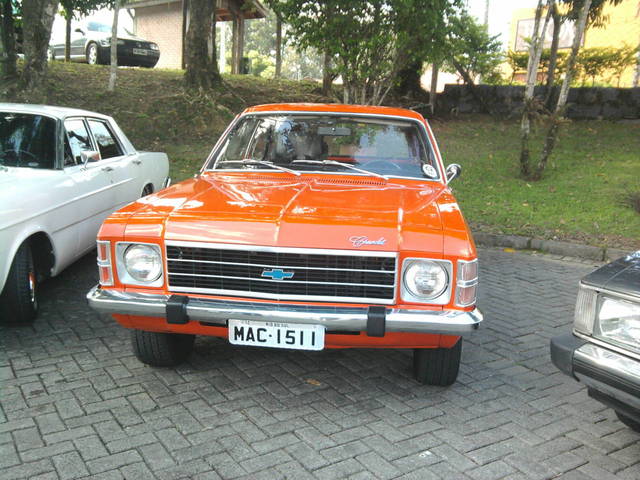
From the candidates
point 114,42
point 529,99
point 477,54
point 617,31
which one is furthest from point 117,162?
point 617,31

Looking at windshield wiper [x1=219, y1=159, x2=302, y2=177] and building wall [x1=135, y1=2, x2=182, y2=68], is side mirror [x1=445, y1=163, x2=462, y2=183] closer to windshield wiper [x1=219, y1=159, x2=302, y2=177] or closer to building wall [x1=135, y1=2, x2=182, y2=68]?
windshield wiper [x1=219, y1=159, x2=302, y2=177]

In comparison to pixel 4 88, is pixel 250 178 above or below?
below

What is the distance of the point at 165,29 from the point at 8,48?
17350 mm

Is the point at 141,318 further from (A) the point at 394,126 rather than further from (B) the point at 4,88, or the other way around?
(B) the point at 4,88

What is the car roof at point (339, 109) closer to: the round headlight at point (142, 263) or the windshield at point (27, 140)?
the windshield at point (27, 140)

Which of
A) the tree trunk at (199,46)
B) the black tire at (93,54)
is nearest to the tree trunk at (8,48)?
the tree trunk at (199,46)

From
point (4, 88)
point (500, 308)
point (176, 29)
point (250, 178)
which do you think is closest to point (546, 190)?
point (500, 308)

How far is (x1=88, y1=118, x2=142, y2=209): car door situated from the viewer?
600cm

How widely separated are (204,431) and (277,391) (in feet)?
1.99

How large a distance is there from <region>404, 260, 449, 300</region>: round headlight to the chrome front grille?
0.10 meters

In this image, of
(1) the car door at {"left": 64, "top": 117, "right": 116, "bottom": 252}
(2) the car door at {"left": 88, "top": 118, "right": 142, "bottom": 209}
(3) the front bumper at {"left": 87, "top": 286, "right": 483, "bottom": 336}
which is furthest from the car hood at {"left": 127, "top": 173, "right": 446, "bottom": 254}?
(2) the car door at {"left": 88, "top": 118, "right": 142, "bottom": 209}

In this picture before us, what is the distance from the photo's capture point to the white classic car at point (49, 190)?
13.9 feet

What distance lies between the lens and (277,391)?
3594 mm

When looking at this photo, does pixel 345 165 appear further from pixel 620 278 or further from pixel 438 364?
pixel 620 278
